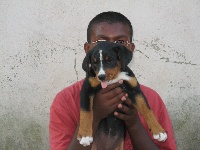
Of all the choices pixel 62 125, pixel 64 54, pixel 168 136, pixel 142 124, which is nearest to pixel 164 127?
pixel 168 136

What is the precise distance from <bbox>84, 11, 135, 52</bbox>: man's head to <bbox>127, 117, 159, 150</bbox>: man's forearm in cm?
59

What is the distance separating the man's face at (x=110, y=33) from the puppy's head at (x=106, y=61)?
13.5 inches

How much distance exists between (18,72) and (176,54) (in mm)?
1702

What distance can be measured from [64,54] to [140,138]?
1.81 m

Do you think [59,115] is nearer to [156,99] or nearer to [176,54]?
[156,99]

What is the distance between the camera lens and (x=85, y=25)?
4734mm

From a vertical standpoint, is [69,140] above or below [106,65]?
below

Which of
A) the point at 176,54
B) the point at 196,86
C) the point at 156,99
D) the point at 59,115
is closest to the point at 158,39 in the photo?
the point at 176,54

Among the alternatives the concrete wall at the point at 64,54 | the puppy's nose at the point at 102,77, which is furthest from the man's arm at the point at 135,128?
the concrete wall at the point at 64,54

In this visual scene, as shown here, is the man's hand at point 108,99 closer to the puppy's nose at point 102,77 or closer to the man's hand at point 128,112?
the man's hand at point 128,112

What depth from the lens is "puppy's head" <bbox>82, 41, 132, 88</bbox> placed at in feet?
9.42

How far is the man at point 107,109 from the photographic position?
3057mm

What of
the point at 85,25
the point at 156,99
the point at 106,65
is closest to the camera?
the point at 106,65

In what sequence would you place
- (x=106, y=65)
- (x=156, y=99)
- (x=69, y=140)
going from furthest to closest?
(x=156, y=99) < (x=69, y=140) < (x=106, y=65)
